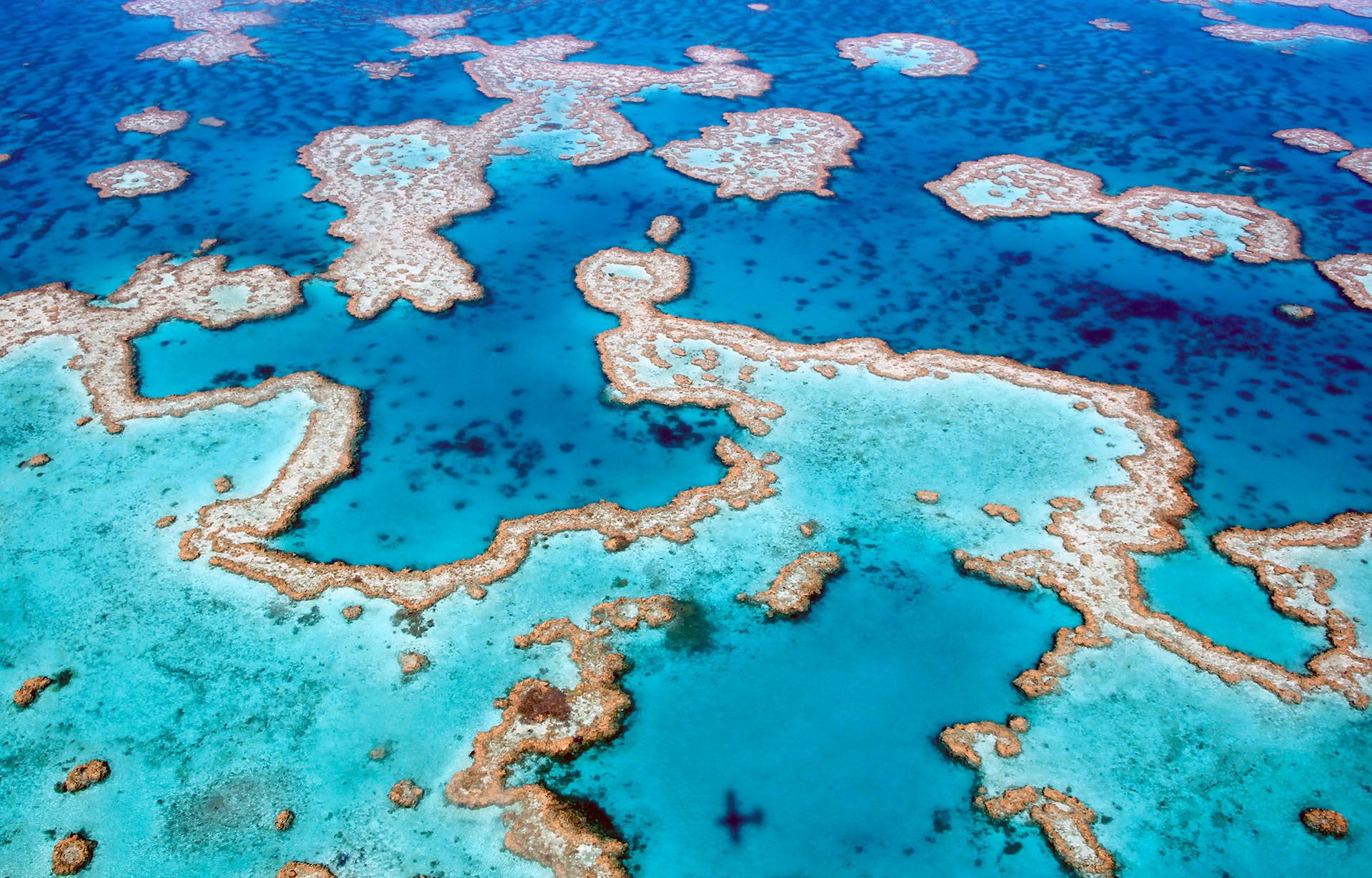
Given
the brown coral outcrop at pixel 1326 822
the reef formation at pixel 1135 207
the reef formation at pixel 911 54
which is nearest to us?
the brown coral outcrop at pixel 1326 822

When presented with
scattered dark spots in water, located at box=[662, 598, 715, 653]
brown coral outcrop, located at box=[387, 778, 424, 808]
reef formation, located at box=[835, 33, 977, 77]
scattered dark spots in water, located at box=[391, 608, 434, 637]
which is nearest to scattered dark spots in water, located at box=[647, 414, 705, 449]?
scattered dark spots in water, located at box=[662, 598, 715, 653]

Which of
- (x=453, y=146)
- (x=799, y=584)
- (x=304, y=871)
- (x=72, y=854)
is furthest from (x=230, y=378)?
(x=453, y=146)

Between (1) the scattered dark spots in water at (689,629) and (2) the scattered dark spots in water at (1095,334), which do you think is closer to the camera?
(1) the scattered dark spots in water at (689,629)

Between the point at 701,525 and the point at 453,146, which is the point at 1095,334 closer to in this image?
the point at 701,525

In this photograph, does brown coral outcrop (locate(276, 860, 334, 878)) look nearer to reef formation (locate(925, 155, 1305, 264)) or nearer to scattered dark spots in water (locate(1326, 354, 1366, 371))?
scattered dark spots in water (locate(1326, 354, 1366, 371))

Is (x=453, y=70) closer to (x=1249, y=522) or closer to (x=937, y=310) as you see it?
(x=937, y=310)

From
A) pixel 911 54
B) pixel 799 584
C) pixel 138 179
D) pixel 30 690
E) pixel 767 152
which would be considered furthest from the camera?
pixel 911 54

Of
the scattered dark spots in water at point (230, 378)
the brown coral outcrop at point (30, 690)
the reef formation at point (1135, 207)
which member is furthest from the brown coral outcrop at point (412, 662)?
the reef formation at point (1135, 207)

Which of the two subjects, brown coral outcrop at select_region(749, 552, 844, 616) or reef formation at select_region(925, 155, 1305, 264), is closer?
brown coral outcrop at select_region(749, 552, 844, 616)

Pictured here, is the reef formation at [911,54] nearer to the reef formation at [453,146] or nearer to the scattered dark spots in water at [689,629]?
the reef formation at [453,146]
